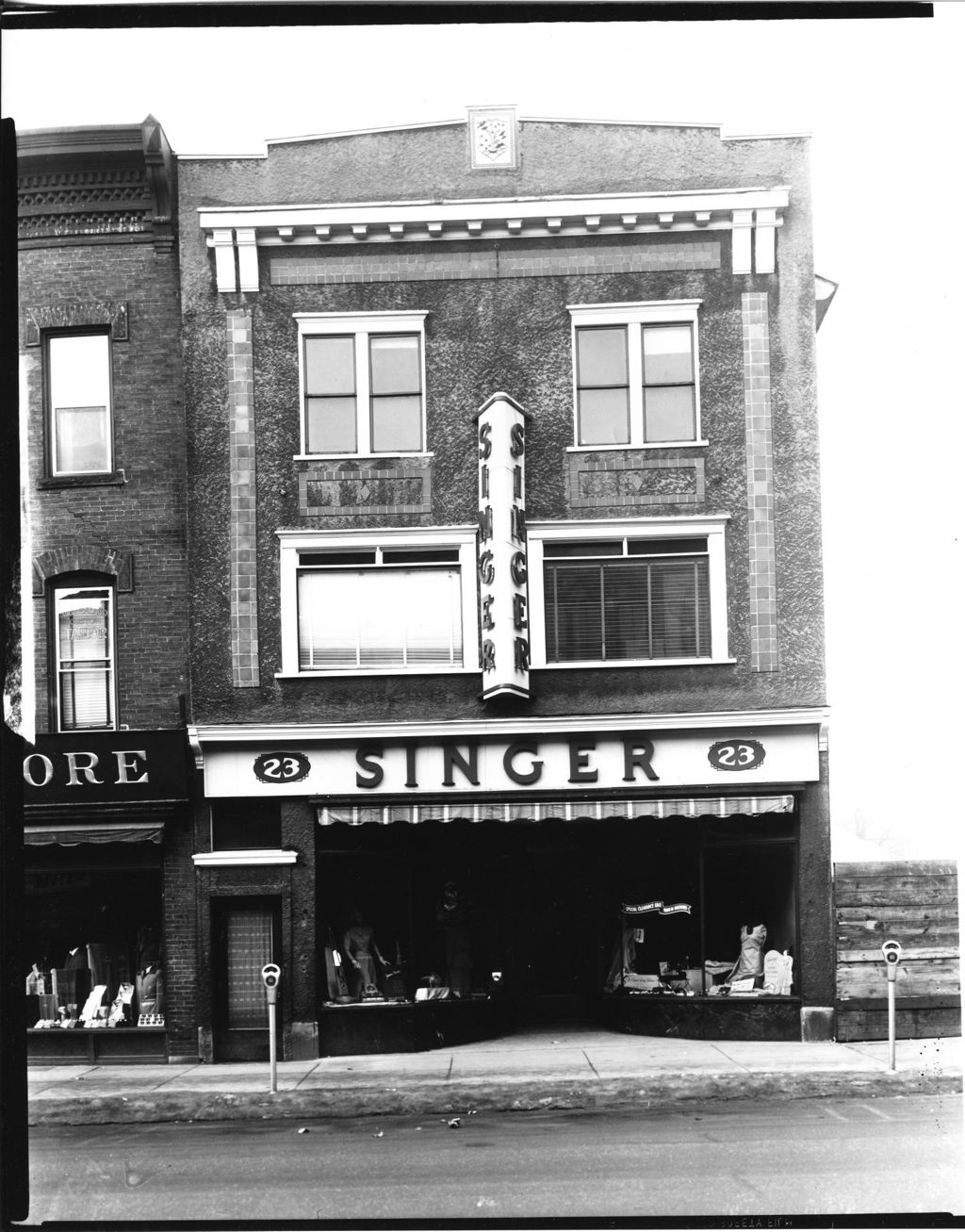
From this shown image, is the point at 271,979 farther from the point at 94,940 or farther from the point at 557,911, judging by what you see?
the point at 557,911

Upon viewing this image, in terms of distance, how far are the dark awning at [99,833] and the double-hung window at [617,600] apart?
123 inches

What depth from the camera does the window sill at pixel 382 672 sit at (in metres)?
7.45

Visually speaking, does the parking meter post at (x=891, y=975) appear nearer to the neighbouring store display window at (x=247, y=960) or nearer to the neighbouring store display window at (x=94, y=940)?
the neighbouring store display window at (x=247, y=960)

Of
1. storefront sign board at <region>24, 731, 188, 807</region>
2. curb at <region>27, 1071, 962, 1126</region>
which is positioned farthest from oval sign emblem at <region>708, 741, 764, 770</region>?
storefront sign board at <region>24, 731, 188, 807</region>

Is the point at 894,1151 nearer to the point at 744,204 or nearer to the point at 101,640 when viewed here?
the point at 744,204

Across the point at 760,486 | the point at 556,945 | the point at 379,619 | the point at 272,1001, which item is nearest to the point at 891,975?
the point at 556,945

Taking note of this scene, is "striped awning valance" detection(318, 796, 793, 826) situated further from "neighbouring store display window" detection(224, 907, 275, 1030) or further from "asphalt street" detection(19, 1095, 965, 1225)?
"asphalt street" detection(19, 1095, 965, 1225)

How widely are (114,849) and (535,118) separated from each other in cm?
536

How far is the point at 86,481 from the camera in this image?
7691mm

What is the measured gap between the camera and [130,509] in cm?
802

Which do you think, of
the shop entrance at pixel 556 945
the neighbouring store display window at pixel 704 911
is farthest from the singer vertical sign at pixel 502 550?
the neighbouring store display window at pixel 704 911

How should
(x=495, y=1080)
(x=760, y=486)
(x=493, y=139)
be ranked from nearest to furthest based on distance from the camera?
(x=493, y=139) → (x=760, y=486) → (x=495, y=1080)

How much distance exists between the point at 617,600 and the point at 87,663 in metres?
3.58

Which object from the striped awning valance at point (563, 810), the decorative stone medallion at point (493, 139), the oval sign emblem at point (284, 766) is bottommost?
the striped awning valance at point (563, 810)
